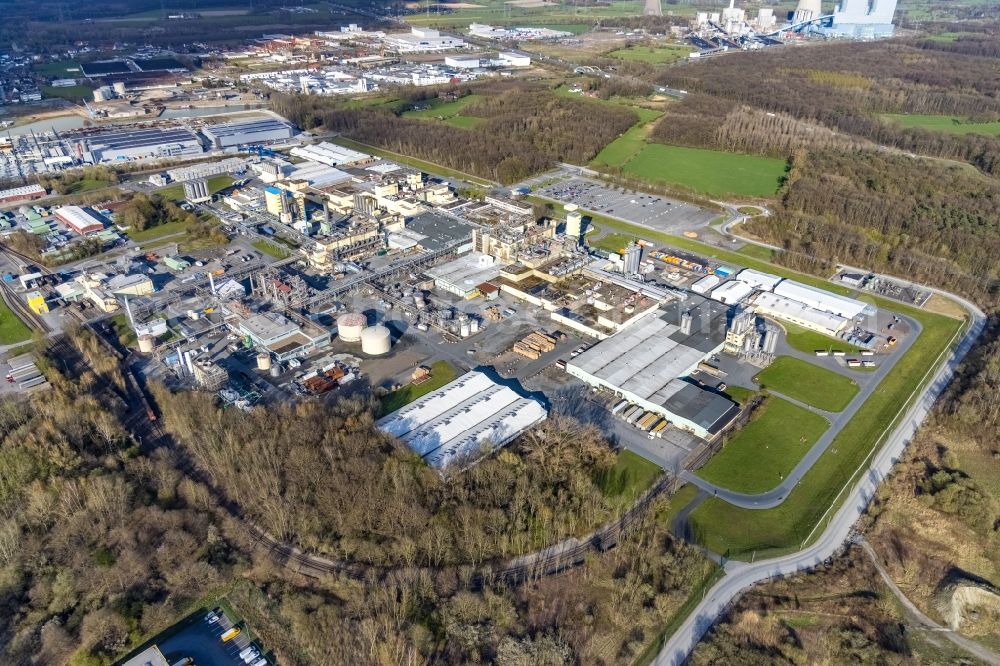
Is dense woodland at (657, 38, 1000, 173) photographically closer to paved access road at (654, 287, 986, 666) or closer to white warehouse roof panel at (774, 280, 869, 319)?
white warehouse roof panel at (774, 280, 869, 319)

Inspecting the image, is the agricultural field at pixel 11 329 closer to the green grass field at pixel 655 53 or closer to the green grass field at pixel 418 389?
the green grass field at pixel 418 389

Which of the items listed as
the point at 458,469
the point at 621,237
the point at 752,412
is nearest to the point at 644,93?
the point at 621,237

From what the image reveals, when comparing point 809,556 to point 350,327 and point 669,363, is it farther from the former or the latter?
point 350,327

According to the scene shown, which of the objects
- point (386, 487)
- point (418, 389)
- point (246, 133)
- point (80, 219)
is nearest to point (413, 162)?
point (246, 133)

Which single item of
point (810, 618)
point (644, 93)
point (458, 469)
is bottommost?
point (810, 618)

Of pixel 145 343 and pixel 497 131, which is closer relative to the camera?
pixel 145 343

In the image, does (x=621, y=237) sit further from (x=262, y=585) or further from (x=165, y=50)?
→ (x=165, y=50)

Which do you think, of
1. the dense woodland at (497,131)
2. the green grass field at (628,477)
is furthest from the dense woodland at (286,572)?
the dense woodland at (497,131)

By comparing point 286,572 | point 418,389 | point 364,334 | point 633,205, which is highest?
point 633,205
